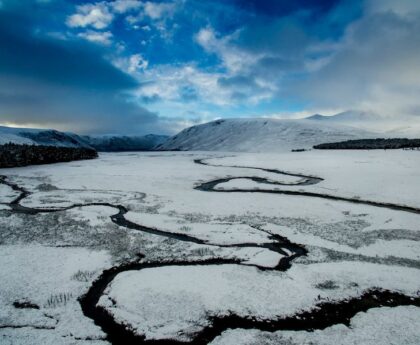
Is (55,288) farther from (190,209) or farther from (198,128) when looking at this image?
(198,128)

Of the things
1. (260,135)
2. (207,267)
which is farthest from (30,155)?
(260,135)

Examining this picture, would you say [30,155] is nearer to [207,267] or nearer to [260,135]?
[207,267]

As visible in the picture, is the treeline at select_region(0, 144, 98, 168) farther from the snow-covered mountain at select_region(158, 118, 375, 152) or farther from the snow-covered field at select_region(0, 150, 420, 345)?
the snow-covered mountain at select_region(158, 118, 375, 152)

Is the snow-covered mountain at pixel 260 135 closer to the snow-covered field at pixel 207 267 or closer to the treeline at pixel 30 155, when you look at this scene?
the treeline at pixel 30 155

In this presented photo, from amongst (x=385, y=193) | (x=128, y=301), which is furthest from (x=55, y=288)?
(x=385, y=193)

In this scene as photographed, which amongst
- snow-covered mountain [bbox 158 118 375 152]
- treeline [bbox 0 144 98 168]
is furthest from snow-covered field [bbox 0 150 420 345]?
snow-covered mountain [bbox 158 118 375 152]

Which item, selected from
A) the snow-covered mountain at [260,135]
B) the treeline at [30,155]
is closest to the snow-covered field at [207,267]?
the treeline at [30,155]
